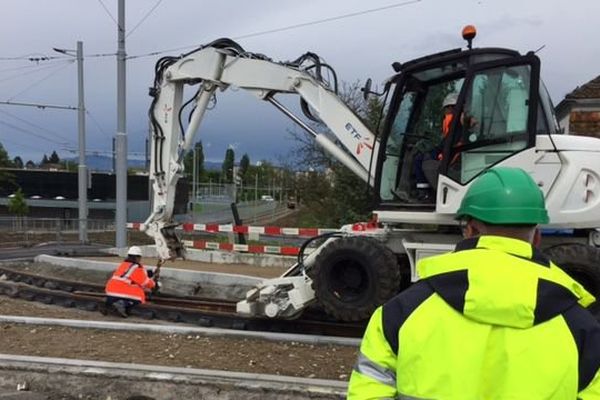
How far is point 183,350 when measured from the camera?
7.74m

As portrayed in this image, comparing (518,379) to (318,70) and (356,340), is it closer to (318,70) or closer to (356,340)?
(356,340)

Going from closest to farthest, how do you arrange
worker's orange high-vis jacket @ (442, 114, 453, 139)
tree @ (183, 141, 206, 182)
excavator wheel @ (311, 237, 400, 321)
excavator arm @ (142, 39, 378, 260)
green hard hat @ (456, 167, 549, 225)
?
green hard hat @ (456, 167, 549, 225) → worker's orange high-vis jacket @ (442, 114, 453, 139) → excavator wheel @ (311, 237, 400, 321) → excavator arm @ (142, 39, 378, 260) → tree @ (183, 141, 206, 182)

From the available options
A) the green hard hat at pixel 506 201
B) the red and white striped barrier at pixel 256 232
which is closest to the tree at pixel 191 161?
the red and white striped barrier at pixel 256 232

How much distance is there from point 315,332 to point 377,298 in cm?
179

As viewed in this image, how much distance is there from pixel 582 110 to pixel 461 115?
3.88 meters

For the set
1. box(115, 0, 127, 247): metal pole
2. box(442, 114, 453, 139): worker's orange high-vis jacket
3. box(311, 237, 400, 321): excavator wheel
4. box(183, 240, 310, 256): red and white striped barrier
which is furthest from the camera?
box(115, 0, 127, 247): metal pole

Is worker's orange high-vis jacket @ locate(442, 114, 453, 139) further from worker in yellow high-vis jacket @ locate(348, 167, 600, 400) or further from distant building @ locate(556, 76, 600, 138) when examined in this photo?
worker in yellow high-vis jacket @ locate(348, 167, 600, 400)

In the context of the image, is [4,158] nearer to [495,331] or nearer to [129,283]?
[129,283]

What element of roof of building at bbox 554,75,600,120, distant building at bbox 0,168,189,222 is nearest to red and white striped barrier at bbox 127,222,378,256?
roof of building at bbox 554,75,600,120

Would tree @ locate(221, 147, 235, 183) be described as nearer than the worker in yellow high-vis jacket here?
No

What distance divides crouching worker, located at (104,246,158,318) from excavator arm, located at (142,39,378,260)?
68cm

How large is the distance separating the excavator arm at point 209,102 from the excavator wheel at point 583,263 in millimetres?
2659

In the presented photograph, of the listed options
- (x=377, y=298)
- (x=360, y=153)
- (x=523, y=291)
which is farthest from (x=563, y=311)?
(x=360, y=153)

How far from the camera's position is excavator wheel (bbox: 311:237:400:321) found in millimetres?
8156
